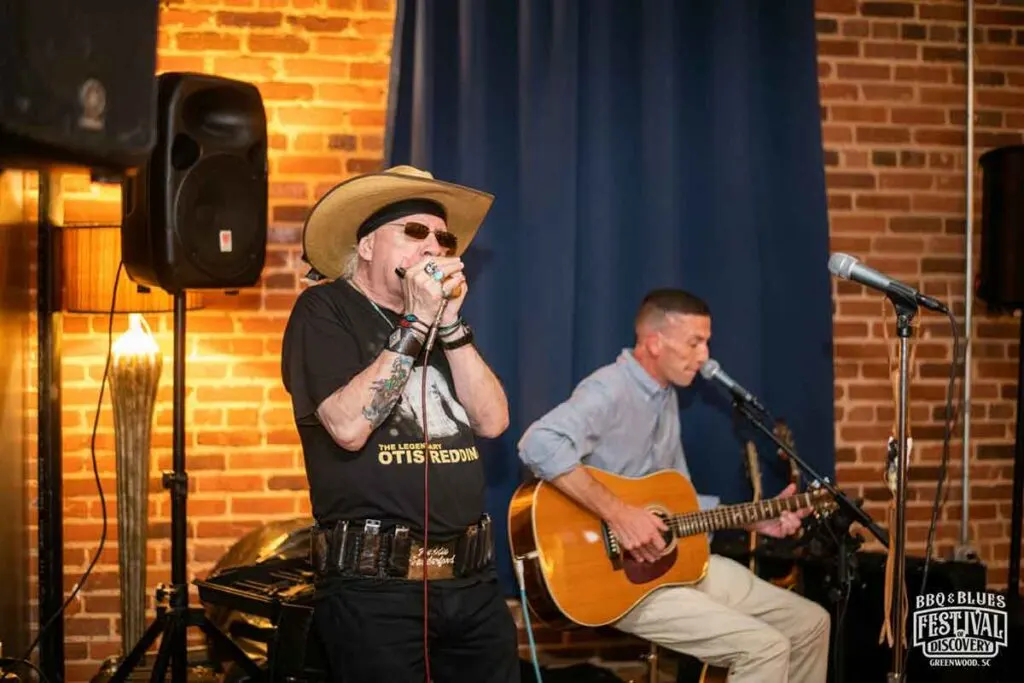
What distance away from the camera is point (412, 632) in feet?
6.98

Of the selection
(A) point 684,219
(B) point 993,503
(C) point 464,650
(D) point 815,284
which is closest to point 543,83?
(A) point 684,219

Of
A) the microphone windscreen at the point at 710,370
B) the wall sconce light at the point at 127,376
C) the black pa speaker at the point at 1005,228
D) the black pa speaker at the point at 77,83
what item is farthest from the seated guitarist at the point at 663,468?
the black pa speaker at the point at 77,83

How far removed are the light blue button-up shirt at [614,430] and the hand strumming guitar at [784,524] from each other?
0.54 ft

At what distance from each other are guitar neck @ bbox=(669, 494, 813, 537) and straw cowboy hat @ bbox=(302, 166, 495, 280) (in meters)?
1.17

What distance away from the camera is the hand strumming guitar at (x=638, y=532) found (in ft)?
9.77

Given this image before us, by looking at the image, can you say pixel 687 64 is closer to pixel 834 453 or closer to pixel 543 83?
pixel 543 83

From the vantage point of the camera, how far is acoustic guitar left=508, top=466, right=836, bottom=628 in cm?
296

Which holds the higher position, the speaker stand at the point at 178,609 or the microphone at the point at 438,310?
the microphone at the point at 438,310

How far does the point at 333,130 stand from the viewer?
11.4ft

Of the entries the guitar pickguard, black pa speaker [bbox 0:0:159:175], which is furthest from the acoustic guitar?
black pa speaker [bbox 0:0:159:175]

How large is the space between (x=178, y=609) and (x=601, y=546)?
1.16m

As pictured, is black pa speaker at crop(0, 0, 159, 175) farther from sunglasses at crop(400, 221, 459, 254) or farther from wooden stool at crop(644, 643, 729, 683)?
wooden stool at crop(644, 643, 729, 683)

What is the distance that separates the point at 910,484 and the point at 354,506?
246 centimetres

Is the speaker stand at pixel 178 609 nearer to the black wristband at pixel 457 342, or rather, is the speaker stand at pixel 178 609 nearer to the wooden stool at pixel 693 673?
the black wristband at pixel 457 342
